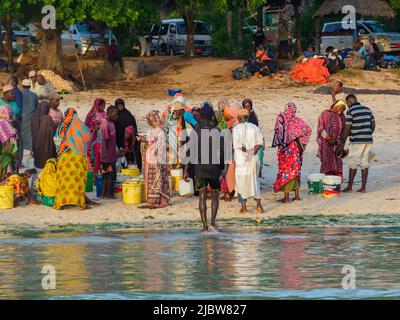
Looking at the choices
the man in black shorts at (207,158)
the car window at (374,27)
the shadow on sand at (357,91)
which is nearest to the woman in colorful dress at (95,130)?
the man in black shorts at (207,158)

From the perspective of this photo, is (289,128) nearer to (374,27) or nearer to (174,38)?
(374,27)

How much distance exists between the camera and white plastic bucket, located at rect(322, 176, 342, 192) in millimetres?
20609

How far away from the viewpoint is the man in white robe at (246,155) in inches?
734

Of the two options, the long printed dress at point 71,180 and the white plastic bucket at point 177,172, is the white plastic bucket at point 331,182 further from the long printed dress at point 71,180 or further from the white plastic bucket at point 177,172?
the long printed dress at point 71,180

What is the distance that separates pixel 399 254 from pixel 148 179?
4967 mm

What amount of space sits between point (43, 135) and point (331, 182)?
169 inches

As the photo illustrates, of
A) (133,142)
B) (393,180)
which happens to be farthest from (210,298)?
(393,180)

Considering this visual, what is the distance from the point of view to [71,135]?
1909cm

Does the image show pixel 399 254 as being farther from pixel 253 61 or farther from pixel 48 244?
pixel 253 61

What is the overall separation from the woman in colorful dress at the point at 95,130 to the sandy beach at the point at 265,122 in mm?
667

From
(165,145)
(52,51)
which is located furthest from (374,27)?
(165,145)

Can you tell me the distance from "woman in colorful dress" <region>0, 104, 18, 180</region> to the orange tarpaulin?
16.0 m

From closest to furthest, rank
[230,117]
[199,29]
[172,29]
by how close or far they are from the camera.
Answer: [230,117]
[199,29]
[172,29]

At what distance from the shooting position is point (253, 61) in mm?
36562
